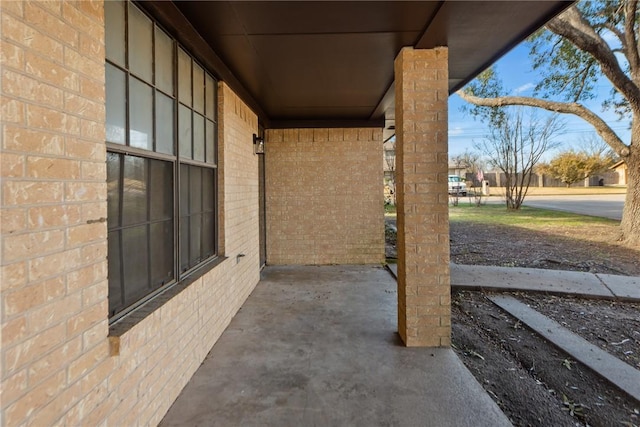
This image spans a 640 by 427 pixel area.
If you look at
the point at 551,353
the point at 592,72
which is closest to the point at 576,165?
the point at 592,72

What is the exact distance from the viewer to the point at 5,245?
1.15 metres

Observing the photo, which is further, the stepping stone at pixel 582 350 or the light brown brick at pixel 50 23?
the stepping stone at pixel 582 350

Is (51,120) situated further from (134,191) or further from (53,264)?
(134,191)

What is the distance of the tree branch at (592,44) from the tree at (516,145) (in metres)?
7.94

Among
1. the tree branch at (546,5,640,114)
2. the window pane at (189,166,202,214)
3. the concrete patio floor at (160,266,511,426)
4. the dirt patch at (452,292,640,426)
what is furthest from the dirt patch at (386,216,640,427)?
the tree branch at (546,5,640,114)

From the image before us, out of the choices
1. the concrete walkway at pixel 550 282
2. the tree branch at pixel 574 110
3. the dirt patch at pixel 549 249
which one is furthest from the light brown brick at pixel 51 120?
the tree branch at pixel 574 110

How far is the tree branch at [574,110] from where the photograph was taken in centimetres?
880

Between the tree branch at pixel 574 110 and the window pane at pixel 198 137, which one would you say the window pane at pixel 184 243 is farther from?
the tree branch at pixel 574 110

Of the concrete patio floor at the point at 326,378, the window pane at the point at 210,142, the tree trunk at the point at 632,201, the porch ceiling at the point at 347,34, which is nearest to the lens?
the concrete patio floor at the point at 326,378

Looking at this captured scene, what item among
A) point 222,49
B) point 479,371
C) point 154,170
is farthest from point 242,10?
point 479,371

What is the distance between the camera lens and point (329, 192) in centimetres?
680

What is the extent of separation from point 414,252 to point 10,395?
279cm

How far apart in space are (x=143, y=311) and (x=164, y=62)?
175 cm

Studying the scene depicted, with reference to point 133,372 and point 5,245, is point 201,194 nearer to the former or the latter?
point 133,372
